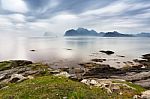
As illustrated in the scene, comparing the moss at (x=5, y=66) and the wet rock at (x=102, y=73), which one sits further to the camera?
the moss at (x=5, y=66)

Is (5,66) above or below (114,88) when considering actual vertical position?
below

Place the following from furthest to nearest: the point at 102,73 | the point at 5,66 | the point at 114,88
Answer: the point at 5,66, the point at 102,73, the point at 114,88

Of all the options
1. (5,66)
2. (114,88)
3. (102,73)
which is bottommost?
(102,73)

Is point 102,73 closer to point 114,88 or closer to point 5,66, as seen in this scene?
point 5,66

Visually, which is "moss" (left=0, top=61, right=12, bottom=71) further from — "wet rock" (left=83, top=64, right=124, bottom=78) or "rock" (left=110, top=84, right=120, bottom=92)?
"rock" (left=110, top=84, right=120, bottom=92)

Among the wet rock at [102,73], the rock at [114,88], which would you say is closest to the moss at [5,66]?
the wet rock at [102,73]

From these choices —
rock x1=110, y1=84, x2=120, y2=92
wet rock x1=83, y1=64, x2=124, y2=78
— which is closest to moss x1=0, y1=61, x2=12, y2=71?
wet rock x1=83, y1=64, x2=124, y2=78

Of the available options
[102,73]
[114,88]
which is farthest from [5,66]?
[114,88]

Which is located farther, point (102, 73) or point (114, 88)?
point (102, 73)

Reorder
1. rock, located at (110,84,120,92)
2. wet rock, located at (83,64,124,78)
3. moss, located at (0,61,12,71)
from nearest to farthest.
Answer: rock, located at (110,84,120,92) → wet rock, located at (83,64,124,78) → moss, located at (0,61,12,71)

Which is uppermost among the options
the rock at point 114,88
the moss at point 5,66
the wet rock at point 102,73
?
the rock at point 114,88

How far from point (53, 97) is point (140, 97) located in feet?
44.8

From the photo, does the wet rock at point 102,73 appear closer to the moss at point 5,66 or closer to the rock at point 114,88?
the moss at point 5,66

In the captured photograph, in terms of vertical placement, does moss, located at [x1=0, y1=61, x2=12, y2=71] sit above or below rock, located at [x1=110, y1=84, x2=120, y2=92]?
below
